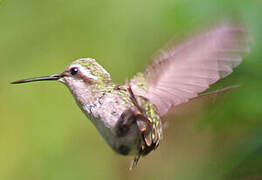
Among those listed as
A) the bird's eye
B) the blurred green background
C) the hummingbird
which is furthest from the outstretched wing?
the blurred green background

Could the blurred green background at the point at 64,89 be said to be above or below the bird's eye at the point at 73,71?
below

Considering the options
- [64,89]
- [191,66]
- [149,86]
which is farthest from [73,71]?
[64,89]

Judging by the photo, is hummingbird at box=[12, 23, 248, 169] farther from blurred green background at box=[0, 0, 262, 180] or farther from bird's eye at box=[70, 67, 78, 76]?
blurred green background at box=[0, 0, 262, 180]

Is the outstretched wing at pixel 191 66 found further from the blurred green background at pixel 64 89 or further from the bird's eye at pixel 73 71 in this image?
the blurred green background at pixel 64 89

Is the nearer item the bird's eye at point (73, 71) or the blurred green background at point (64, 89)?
the bird's eye at point (73, 71)

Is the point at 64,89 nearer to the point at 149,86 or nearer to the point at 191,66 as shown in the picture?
the point at 149,86

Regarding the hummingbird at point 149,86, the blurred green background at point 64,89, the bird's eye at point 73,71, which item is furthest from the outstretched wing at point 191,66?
the blurred green background at point 64,89

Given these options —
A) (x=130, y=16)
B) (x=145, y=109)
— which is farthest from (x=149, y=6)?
(x=145, y=109)

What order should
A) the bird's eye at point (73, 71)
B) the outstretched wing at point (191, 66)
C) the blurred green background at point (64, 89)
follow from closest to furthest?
the outstretched wing at point (191, 66) < the bird's eye at point (73, 71) < the blurred green background at point (64, 89)
